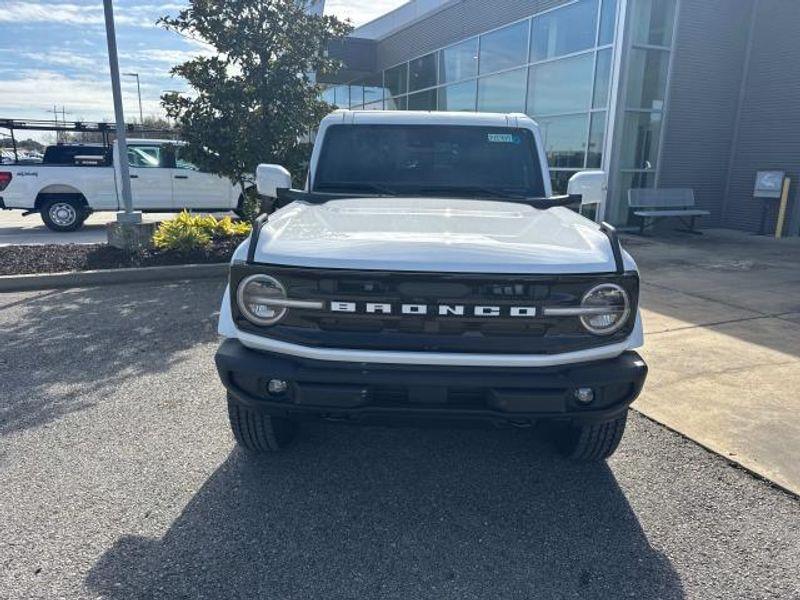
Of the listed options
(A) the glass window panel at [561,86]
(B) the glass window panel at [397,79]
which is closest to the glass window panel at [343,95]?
(B) the glass window panel at [397,79]

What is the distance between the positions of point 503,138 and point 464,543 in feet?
8.95

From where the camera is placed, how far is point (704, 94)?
12.8 metres

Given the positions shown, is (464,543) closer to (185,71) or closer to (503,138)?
(503,138)

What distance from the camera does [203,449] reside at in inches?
132

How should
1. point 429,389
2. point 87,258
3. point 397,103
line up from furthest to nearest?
point 397,103
point 87,258
point 429,389

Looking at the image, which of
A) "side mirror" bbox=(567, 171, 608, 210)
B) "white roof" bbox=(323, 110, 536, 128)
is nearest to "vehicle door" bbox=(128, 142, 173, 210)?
"white roof" bbox=(323, 110, 536, 128)

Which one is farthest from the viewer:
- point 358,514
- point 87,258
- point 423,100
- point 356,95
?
point 356,95

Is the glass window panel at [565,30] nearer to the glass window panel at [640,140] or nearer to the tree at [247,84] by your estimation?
the glass window panel at [640,140]

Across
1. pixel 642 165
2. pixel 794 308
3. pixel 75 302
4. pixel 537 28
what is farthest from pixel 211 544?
pixel 537 28

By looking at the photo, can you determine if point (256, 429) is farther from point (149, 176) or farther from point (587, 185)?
point (149, 176)

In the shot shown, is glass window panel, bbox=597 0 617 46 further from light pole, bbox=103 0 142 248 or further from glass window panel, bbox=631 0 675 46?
light pole, bbox=103 0 142 248

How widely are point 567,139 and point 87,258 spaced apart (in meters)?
10.3

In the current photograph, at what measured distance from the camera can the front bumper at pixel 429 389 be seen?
2436 mm

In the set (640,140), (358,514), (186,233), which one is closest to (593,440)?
(358,514)
